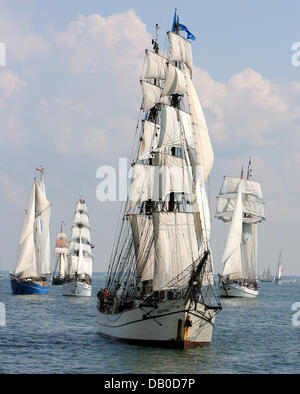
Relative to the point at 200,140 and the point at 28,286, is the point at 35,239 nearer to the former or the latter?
the point at 28,286

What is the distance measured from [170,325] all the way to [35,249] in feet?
202

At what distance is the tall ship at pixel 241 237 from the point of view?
108 metres

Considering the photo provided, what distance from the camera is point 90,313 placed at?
7431cm

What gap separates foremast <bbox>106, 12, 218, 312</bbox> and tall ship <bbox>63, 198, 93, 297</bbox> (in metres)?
55.6

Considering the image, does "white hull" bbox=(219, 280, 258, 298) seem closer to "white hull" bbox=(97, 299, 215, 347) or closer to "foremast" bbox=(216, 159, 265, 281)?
"foremast" bbox=(216, 159, 265, 281)

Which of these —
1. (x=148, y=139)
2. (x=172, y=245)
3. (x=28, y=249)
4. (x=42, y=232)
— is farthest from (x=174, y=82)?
(x=42, y=232)

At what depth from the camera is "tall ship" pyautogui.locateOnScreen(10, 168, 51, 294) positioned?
99125mm

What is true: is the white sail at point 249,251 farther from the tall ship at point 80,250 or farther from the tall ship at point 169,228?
the tall ship at point 169,228

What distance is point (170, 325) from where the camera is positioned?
138ft

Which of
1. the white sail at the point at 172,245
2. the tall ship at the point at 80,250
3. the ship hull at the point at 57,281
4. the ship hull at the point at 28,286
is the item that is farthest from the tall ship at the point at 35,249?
the ship hull at the point at 57,281

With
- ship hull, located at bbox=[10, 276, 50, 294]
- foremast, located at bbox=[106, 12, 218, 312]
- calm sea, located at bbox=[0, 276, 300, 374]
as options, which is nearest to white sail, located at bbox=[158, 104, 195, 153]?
foremast, located at bbox=[106, 12, 218, 312]
